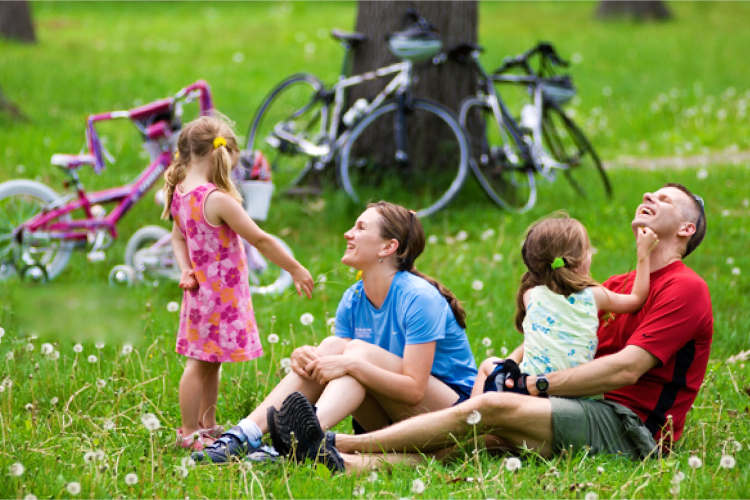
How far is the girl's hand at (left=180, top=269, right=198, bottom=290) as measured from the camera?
11.7 ft

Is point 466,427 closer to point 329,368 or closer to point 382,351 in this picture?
point 382,351

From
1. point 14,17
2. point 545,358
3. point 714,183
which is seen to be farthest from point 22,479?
point 14,17

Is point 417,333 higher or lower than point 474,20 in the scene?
lower

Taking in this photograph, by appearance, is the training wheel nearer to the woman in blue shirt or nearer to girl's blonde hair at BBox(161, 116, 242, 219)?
girl's blonde hair at BBox(161, 116, 242, 219)

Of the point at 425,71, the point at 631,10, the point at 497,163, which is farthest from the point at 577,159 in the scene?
the point at 631,10

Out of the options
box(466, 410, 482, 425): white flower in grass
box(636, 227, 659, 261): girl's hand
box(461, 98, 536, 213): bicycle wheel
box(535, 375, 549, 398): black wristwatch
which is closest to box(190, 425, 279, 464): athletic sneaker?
box(466, 410, 482, 425): white flower in grass

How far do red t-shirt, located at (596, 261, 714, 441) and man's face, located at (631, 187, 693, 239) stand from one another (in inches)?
5.4

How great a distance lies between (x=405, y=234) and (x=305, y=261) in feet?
9.12

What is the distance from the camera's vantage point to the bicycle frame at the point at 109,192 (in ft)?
19.1

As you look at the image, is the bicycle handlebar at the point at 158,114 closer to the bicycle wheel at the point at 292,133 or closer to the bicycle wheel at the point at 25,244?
the bicycle wheel at the point at 25,244

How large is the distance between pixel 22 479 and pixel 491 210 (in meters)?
5.08

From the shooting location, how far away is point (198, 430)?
3584mm

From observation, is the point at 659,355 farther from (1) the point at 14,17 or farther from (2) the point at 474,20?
(1) the point at 14,17

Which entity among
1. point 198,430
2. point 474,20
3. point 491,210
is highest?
point 474,20
